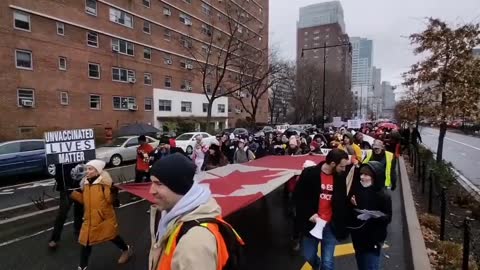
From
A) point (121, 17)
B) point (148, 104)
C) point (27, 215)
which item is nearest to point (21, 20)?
point (121, 17)

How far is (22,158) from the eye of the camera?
1414cm

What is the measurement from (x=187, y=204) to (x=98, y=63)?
112ft

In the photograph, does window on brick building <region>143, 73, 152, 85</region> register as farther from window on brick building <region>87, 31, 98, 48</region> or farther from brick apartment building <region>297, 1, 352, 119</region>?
brick apartment building <region>297, 1, 352, 119</region>

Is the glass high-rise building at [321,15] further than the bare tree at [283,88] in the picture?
Yes

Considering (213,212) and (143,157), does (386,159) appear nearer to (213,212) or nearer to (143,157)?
(143,157)

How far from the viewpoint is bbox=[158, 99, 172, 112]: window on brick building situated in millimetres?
41031

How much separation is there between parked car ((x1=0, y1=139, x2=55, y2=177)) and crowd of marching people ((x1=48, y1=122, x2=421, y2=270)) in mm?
8198

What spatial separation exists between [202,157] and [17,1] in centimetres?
2328

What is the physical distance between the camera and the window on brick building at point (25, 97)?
25.9m

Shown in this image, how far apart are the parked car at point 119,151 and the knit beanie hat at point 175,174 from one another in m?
16.6

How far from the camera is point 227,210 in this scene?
483 centimetres

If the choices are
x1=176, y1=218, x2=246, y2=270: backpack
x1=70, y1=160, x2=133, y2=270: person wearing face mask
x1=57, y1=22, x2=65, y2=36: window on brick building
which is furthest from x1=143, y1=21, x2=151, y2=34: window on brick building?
x1=176, y1=218, x2=246, y2=270: backpack

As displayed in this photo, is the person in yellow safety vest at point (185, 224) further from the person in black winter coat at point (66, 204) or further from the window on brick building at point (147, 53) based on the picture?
the window on brick building at point (147, 53)

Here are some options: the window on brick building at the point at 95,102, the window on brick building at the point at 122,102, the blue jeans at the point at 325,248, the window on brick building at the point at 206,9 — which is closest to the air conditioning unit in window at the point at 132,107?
the window on brick building at the point at 122,102
